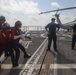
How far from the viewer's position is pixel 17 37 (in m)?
10.2

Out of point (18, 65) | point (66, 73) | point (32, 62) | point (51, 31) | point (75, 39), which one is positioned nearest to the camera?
point (66, 73)

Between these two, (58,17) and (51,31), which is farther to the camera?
(58,17)

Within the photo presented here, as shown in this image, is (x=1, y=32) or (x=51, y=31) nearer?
(x=1, y=32)

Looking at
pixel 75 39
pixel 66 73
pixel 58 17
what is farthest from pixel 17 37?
pixel 58 17

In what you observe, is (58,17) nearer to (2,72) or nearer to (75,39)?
(75,39)

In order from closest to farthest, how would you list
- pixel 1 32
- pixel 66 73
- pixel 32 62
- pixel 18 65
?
1. pixel 66 73
2. pixel 1 32
3. pixel 18 65
4. pixel 32 62

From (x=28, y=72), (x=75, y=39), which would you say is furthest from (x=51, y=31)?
(x=28, y=72)

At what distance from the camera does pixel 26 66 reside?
10.2 metres

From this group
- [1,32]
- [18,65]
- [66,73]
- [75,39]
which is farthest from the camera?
[75,39]

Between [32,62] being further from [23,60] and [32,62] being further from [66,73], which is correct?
[66,73]

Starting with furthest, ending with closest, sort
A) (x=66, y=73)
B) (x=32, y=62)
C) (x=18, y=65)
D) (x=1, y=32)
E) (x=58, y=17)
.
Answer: (x=58, y=17) → (x=32, y=62) → (x=18, y=65) → (x=1, y=32) → (x=66, y=73)

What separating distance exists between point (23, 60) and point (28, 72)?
265cm

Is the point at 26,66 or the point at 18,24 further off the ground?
the point at 18,24

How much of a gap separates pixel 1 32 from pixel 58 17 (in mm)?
50911
